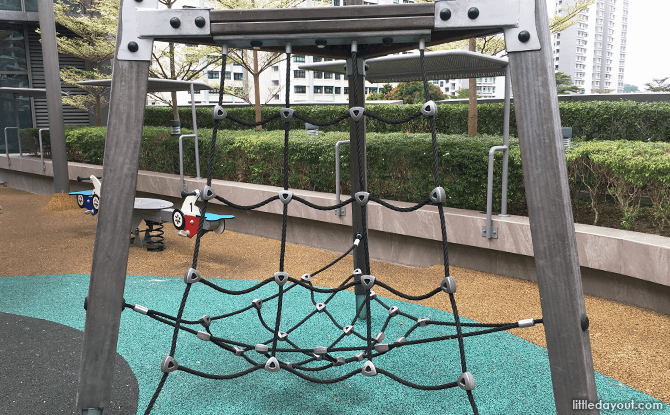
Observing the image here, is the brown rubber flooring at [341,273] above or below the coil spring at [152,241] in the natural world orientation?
below

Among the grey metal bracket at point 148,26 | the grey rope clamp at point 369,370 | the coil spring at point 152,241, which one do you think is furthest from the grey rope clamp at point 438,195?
the coil spring at point 152,241

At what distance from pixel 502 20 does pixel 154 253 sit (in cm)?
462

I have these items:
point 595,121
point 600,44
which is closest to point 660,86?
point 595,121

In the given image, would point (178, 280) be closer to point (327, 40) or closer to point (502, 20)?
point (327, 40)

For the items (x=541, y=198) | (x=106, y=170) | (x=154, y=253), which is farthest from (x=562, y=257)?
(x=154, y=253)

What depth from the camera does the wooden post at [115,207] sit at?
1.66 meters

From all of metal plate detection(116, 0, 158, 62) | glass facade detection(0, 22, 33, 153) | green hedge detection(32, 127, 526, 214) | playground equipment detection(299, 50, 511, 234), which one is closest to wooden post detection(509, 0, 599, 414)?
metal plate detection(116, 0, 158, 62)

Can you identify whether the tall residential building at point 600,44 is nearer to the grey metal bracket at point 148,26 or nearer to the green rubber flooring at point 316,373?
the green rubber flooring at point 316,373

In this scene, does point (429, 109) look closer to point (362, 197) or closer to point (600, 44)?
point (362, 197)

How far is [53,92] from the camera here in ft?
27.4

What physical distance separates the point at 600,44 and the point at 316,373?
8619 centimetres

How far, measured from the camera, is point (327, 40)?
1.72 m

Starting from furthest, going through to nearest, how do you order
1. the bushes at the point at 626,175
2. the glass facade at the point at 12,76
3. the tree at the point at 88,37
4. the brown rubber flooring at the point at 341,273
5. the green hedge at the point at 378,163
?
the glass facade at the point at 12,76
the tree at the point at 88,37
the green hedge at the point at 378,163
the bushes at the point at 626,175
the brown rubber flooring at the point at 341,273

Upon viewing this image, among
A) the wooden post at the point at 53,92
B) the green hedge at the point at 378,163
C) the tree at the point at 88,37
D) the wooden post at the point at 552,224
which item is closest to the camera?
the wooden post at the point at 552,224
